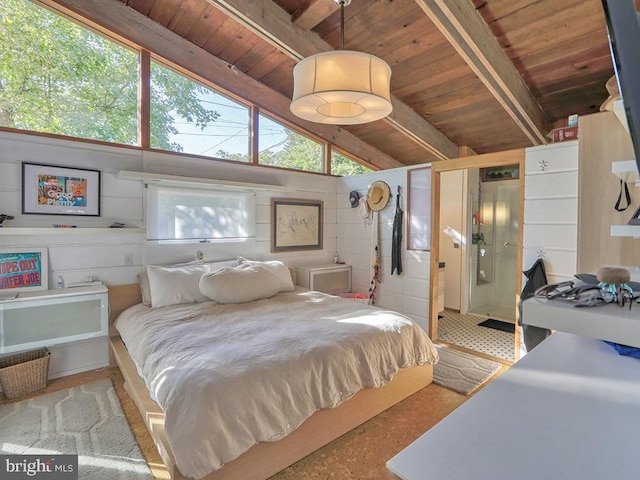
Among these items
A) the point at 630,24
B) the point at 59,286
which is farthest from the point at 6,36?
the point at 630,24

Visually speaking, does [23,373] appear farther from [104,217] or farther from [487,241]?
[487,241]

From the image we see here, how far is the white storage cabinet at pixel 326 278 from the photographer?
160 inches

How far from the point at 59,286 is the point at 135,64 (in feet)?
7.00

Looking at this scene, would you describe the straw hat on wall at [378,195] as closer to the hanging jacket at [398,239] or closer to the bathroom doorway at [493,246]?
the hanging jacket at [398,239]

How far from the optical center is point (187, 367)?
5.36 feet

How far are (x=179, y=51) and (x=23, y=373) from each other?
311 centimetres

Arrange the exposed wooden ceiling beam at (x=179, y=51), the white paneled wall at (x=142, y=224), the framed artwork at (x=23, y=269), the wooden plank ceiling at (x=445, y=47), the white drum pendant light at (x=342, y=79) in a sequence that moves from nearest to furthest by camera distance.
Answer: the white drum pendant light at (x=342, y=79) < the wooden plank ceiling at (x=445, y=47) < the framed artwork at (x=23, y=269) < the white paneled wall at (x=142, y=224) < the exposed wooden ceiling beam at (x=179, y=51)

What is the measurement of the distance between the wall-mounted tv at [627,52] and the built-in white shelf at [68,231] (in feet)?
10.4

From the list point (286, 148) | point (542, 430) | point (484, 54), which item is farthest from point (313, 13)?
point (542, 430)

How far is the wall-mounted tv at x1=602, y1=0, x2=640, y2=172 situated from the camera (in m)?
0.37

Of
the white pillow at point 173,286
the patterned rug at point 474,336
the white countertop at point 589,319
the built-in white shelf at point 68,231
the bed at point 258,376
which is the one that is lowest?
the patterned rug at point 474,336

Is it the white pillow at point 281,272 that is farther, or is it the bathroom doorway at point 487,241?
the bathroom doorway at point 487,241

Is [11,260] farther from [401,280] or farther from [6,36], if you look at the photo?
[401,280]

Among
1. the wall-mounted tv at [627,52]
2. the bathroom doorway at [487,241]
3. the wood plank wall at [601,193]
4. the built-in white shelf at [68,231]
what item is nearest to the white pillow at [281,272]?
the built-in white shelf at [68,231]
